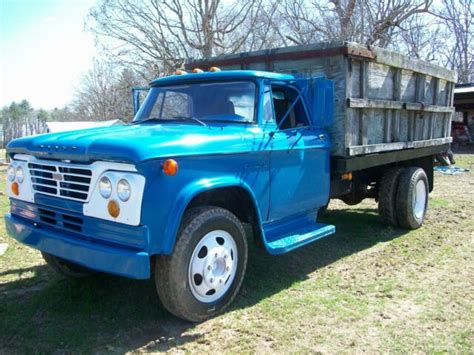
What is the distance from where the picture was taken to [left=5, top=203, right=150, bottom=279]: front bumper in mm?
3361

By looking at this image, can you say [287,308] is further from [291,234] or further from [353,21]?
[353,21]

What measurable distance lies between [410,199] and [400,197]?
0.46ft

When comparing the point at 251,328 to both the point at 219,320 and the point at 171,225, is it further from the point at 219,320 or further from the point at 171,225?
the point at 171,225

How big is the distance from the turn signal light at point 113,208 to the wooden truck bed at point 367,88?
118 inches

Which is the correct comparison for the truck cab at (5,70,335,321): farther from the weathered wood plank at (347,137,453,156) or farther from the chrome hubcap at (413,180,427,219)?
the chrome hubcap at (413,180,427,219)

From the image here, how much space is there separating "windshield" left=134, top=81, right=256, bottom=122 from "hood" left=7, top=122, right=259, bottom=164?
24 centimetres

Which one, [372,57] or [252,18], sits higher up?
[252,18]

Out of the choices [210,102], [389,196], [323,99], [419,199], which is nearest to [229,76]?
[210,102]

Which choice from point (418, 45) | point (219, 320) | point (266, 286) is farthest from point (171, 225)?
point (418, 45)

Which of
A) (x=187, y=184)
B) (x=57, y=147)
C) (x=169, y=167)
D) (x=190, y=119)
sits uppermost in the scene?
(x=190, y=119)

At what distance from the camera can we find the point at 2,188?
12344mm

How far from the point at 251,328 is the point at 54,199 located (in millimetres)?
1912

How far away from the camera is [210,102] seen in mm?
4746

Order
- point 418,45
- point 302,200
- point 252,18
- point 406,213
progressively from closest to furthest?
1. point 302,200
2. point 406,213
3. point 252,18
4. point 418,45
